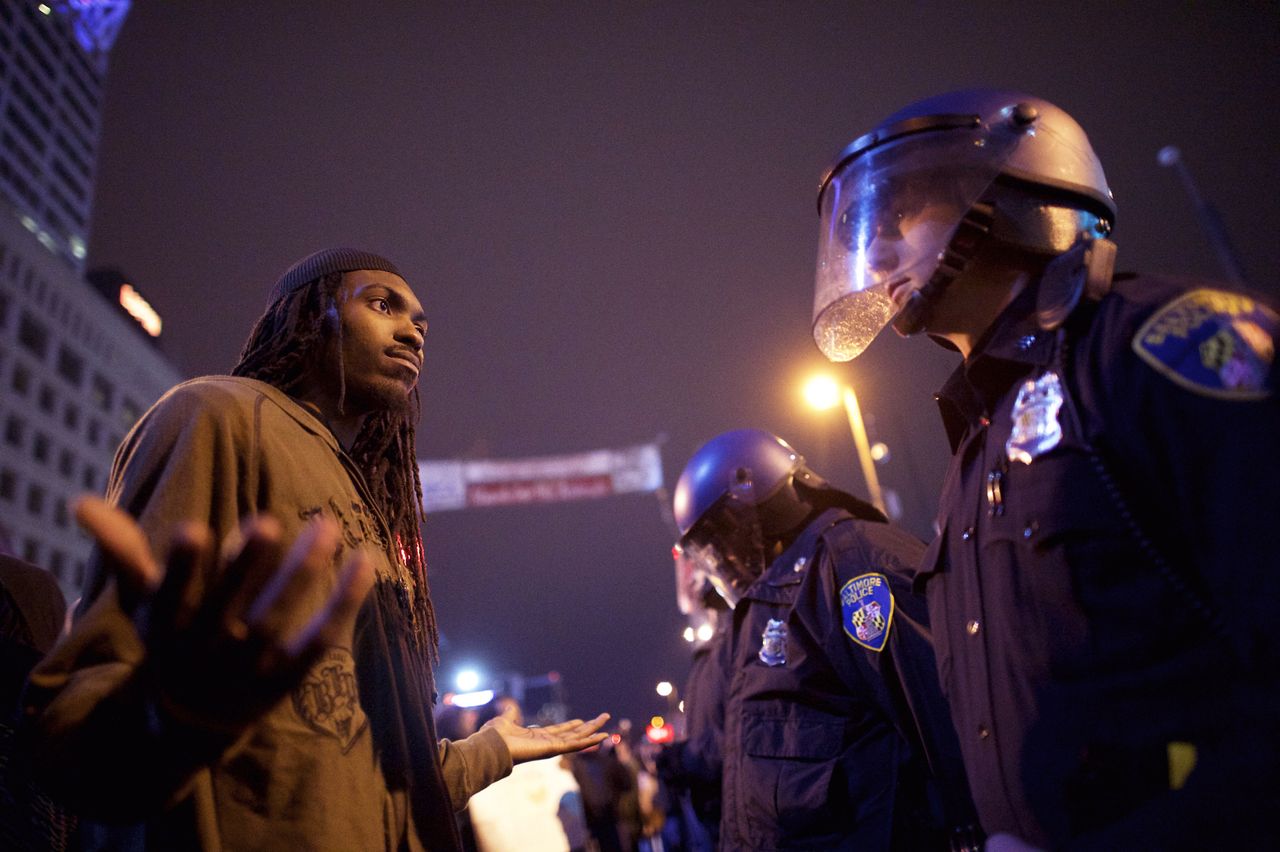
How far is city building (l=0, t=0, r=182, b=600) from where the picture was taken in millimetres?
51156

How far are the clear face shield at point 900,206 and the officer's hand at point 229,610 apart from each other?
2.11 meters

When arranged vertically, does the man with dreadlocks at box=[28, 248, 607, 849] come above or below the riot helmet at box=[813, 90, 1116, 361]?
below

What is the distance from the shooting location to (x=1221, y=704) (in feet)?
4.80

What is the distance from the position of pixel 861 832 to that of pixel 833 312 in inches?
94.3

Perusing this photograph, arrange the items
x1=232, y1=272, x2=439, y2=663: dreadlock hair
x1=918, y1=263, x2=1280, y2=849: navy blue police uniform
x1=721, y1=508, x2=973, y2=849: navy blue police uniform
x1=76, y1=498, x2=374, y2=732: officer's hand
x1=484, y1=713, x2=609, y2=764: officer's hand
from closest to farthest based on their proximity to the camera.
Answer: x1=76, y1=498, x2=374, y2=732: officer's hand
x1=918, y1=263, x2=1280, y2=849: navy blue police uniform
x1=232, y1=272, x2=439, y2=663: dreadlock hair
x1=484, y1=713, x2=609, y2=764: officer's hand
x1=721, y1=508, x2=973, y2=849: navy blue police uniform

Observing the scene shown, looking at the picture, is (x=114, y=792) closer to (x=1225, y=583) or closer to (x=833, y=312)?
(x=1225, y=583)

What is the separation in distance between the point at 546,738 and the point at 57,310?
69.0 meters

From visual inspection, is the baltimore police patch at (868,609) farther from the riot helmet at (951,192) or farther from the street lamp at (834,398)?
the street lamp at (834,398)

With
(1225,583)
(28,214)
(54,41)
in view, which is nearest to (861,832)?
(1225,583)

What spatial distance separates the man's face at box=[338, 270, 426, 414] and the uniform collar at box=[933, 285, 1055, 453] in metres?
1.98

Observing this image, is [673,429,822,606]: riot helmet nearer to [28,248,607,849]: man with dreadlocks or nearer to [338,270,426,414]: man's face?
[28,248,607,849]: man with dreadlocks

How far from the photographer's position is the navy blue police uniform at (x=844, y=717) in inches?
134

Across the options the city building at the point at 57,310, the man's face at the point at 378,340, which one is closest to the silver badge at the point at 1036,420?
the man's face at the point at 378,340

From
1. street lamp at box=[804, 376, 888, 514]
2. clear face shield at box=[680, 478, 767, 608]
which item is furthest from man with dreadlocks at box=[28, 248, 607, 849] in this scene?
street lamp at box=[804, 376, 888, 514]
